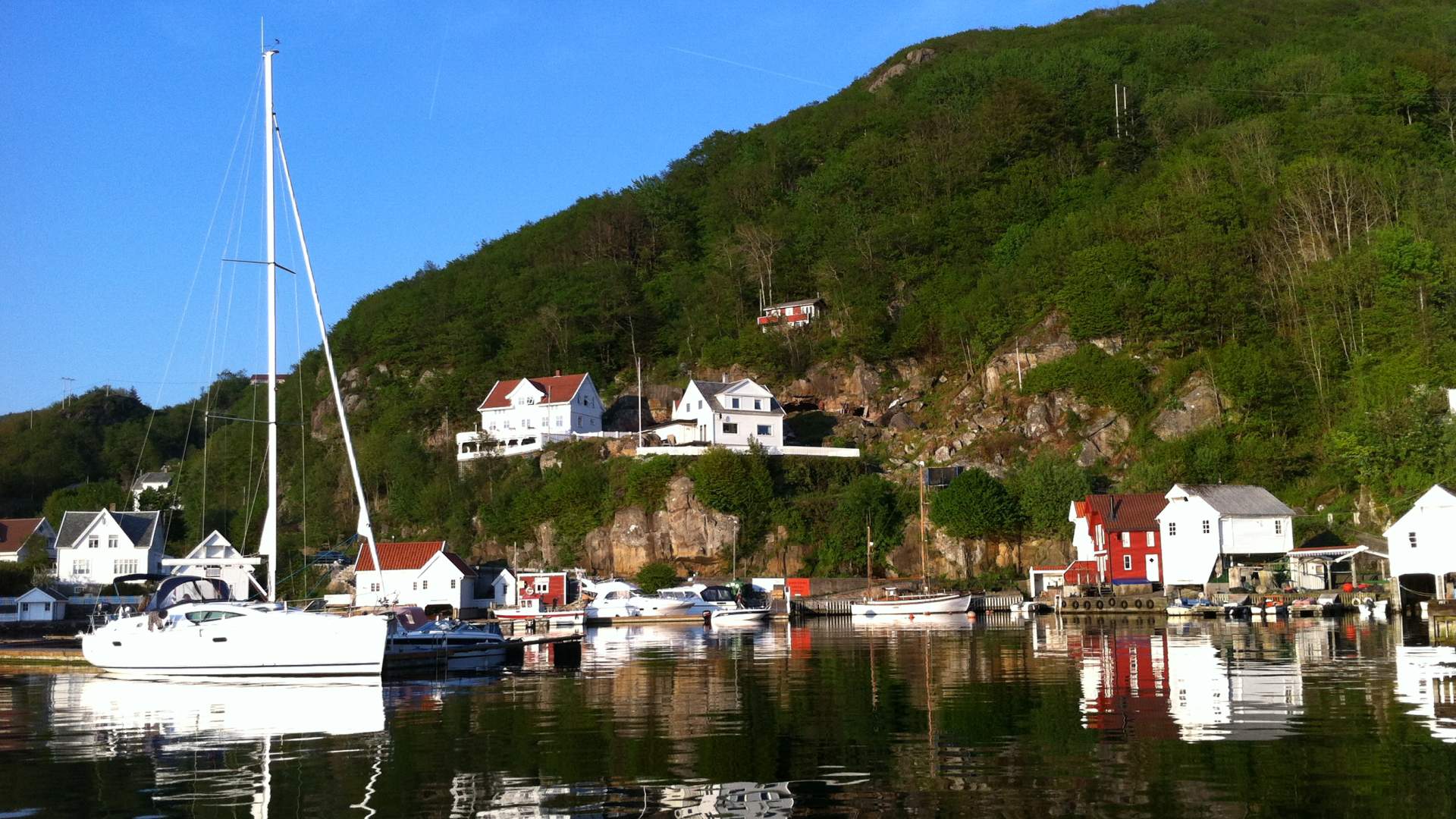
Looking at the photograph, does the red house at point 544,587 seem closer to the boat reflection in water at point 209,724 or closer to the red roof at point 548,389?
the red roof at point 548,389

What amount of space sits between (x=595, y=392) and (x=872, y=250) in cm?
3072

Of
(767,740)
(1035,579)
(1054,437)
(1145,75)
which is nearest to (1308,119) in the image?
(1145,75)

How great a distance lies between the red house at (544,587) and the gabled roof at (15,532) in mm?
52271

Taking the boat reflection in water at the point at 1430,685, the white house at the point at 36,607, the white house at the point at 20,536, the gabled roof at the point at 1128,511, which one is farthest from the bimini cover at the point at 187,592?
the white house at the point at 20,536

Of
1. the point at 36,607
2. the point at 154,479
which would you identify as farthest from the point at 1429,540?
the point at 154,479

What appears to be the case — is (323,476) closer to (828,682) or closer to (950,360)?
(950,360)

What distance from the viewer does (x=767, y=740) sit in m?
23.0

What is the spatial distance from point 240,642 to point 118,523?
79.5 meters

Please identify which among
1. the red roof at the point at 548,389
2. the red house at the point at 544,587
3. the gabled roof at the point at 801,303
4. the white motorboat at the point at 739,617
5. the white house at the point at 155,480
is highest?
the gabled roof at the point at 801,303

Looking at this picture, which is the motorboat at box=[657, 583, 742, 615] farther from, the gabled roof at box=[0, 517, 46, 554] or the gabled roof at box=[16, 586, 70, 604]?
the gabled roof at box=[0, 517, 46, 554]

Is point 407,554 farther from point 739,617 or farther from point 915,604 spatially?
point 915,604

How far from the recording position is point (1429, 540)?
6438 cm

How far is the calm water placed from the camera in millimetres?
17172

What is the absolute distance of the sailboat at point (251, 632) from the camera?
35.2m
